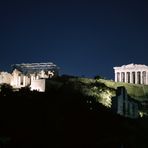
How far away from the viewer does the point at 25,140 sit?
66.9 metres

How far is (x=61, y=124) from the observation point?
81.4 meters

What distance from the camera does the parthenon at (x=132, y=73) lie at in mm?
165750

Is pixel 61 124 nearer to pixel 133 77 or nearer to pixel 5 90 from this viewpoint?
pixel 5 90

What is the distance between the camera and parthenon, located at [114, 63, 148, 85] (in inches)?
6526

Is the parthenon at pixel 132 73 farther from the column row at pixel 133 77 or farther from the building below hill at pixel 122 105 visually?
the building below hill at pixel 122 105

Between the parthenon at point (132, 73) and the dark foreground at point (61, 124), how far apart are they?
60.4 m

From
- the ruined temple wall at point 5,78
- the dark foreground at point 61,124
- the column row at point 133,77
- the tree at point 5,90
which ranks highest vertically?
the column row at point 133,77

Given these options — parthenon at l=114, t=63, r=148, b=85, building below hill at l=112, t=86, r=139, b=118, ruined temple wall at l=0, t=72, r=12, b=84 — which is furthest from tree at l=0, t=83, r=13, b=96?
parthenon at l=114, t=63, r=148, b=85

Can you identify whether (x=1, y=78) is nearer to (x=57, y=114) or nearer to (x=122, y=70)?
(x=57, y=114)

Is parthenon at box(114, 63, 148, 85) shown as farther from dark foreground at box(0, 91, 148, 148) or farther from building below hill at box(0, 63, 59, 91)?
dark foreground at box(0, 91, 148, 148)

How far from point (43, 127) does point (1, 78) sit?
45.1m

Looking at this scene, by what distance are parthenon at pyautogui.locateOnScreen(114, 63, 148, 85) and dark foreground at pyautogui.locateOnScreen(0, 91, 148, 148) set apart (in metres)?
60.4

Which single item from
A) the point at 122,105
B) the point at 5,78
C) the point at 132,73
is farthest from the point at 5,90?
the point at 132,73

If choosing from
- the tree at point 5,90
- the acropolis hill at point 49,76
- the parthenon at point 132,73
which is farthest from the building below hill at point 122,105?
the parthenon at point 132,73
